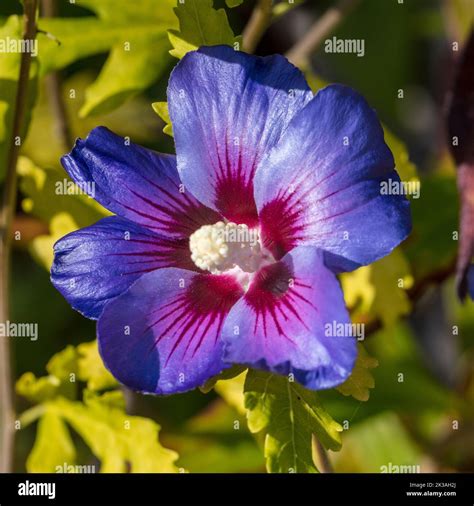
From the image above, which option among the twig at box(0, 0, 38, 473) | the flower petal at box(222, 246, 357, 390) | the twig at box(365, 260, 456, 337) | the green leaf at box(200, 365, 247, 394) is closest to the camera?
the flower petal at box(222, 246, 357, 390)

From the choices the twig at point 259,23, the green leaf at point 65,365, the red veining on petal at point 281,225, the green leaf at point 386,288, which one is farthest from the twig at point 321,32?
the green leaf at point 65,365

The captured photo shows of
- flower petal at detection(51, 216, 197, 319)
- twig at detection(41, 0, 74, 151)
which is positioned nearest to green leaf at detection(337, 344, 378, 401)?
flower petal at detection(51, 216, 197, 319)

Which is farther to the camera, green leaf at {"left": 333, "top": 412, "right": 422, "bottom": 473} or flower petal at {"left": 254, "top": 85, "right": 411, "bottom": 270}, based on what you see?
green leaf at {"left": 333, "top": 412, "right": 422, "bottom": 473}

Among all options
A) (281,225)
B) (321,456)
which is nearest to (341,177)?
(281,225)

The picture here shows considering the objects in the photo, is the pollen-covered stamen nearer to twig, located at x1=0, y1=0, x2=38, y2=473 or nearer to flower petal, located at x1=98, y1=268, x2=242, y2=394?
flower petal, located at x1=98, y1=268, x2=242, y2=394

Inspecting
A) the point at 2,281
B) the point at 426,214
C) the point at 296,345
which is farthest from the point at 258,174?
the point at 426,214

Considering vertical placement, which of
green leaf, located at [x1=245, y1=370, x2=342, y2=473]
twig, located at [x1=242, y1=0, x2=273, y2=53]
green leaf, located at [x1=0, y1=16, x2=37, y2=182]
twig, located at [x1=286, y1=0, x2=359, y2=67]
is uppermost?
twig, located at [x1=286, y1=0, x2=359, y2=67]
